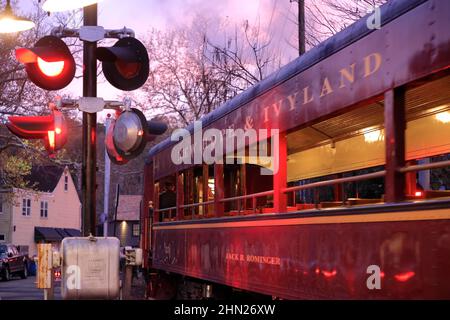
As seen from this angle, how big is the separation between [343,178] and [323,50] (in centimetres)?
141

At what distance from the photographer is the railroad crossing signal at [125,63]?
21.2 ft

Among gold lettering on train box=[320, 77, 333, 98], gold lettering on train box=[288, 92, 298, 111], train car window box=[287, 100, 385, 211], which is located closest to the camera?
gold lettering on train box=[320, 77, 333, 98]

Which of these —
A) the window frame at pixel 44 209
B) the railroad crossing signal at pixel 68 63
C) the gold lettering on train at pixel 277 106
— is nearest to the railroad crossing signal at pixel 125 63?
the railroad crossing signal at pixel 68 63

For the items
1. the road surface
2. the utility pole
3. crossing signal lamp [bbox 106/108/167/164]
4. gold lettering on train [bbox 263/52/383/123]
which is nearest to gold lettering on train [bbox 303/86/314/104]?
gold lettering on train [bbox 263/52/383/123]

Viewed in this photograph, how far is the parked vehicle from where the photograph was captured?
33.4m

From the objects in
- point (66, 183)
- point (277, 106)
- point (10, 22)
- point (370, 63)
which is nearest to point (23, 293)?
point (10, 22)

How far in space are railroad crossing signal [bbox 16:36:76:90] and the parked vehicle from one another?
95.5 ft

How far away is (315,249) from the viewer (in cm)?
684

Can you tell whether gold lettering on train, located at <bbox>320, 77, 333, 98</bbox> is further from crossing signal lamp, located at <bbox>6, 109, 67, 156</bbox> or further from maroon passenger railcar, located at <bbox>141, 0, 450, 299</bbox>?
crossing signal lamp, located at <bbox>6, 109, 67, 156</bbox>

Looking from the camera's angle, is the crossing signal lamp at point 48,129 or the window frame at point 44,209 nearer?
the crossing signal lamp at point 48,129

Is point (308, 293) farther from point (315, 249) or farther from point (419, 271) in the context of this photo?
point (419, 271)

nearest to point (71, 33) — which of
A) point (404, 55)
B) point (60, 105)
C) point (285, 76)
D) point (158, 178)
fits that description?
point (60, 105)

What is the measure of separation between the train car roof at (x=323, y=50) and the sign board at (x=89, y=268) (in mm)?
2838

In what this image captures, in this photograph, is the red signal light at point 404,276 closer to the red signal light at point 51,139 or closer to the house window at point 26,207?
the red signal light at point 51,139
